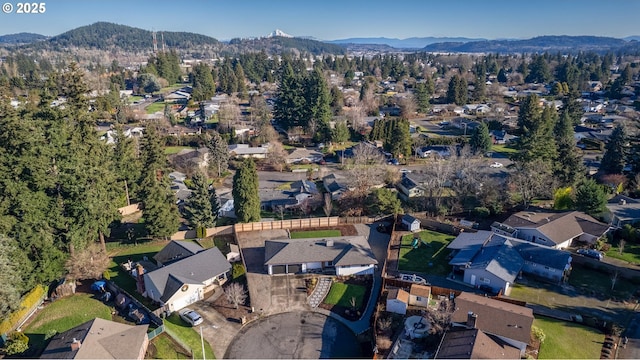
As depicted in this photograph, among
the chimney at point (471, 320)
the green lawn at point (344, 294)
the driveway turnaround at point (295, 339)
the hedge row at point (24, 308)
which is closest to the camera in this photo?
the chimney at point (471, 320)

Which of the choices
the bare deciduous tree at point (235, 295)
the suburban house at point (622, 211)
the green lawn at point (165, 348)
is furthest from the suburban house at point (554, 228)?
the green lawn at point (165, 348)

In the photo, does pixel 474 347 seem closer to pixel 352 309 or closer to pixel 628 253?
pixel 352 309

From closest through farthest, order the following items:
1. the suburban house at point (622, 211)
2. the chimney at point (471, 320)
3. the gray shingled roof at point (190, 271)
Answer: the chimney at point (471, 320) → the gray shingled roof at point (190, 271) → the suburban house at point (622, 211)

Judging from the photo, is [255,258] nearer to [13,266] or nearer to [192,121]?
[13,266]

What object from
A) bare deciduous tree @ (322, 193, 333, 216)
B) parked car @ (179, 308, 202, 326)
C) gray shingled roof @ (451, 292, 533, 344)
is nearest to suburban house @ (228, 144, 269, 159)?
bare deciduous tree @ (322, 193, 333, 216)

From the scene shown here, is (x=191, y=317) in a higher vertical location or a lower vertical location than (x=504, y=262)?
lower

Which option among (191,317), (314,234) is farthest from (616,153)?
(191,317)

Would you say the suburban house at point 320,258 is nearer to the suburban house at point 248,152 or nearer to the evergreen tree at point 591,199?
the evergreen tree at point 591,199

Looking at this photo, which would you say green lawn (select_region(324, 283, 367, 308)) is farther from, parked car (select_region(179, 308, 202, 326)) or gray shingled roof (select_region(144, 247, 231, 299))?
parked car (select_region(179, 308, 202, 326))
